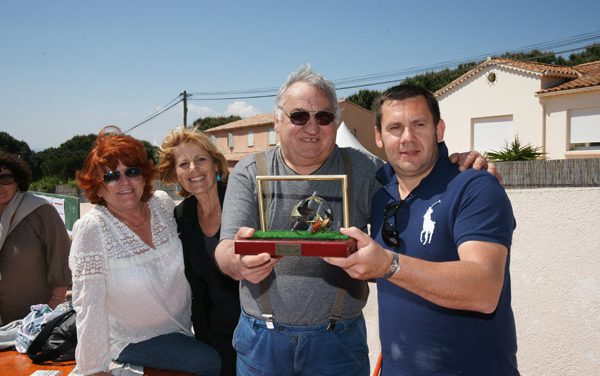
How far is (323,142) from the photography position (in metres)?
2.58

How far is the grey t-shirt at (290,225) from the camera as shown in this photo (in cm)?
245

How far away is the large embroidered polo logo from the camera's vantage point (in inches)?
82.3

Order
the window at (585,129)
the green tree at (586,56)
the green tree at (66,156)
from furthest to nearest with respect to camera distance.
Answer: the green tree at (66,156) → the green tree at (586,56) → the window at (585,129)

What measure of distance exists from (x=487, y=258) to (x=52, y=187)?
107ft

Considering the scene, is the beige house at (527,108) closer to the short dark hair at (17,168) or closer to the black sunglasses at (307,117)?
the black sunglasses at (307,117)

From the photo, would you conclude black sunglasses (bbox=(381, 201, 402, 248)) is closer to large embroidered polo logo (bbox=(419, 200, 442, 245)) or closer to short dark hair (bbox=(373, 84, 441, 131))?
large embroidered polo logo (bbox=(419, 200, 442, 245))

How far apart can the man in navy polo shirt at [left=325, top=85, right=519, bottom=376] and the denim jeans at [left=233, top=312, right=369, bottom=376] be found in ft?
0.85

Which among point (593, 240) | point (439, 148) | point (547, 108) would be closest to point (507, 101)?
point (547, 108)

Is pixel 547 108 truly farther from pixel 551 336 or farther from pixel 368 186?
pixel 368 186

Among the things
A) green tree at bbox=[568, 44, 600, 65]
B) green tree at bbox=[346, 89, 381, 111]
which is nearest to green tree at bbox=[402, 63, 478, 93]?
green tree at bbox=[346, 89, 381, 111]

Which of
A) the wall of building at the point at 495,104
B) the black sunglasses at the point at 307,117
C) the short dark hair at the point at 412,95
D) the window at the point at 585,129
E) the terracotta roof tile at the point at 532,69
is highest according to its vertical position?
the terracotta roof tile at the point at 532,69

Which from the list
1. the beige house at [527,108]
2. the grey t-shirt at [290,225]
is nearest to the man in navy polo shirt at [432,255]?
the grey t-shirt at [290,225]

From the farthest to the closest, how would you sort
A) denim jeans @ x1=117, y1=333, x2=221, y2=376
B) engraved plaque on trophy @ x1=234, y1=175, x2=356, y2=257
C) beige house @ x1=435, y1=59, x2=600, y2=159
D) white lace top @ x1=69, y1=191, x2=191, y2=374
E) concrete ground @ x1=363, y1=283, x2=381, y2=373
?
1. beige house @ x1=435, y1=59, x2=600, y2=159
2. concrete ground @ x1=363, y1=283, x2=381, y2=373
3. denim jeans @ x1=117, y1=333, x2=221, y2=376
4. white lace top @ x1=69, y1=191, x2=191, y2=374
5. engraved plaque on trophy @ x1=234, y1=175, x2=356, y2=257

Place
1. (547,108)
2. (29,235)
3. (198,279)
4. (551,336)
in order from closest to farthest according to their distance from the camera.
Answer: (198,279)
(29,235)
(551,336)
(547,108)
